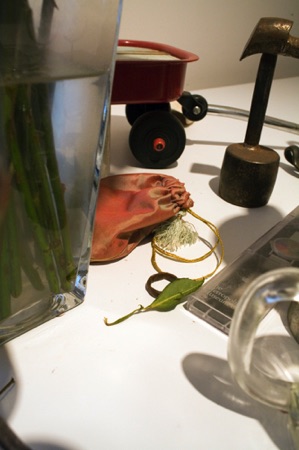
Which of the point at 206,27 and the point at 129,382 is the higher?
the point at 206,27

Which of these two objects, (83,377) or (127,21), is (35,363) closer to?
(83,377)

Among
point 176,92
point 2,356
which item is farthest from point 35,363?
point 176,92

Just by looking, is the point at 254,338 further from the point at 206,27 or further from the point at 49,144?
the point at 206,27

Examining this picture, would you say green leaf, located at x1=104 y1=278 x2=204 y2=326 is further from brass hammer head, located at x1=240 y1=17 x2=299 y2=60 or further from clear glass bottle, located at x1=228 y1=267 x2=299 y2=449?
brass hammer head, located at x1=240 y1=17 x2=299 y2=60

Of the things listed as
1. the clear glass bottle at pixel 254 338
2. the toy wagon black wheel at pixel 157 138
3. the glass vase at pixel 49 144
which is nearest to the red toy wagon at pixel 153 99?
the toy wagon black wheel at pixel 157 138

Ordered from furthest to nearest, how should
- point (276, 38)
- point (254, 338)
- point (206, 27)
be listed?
point (206, 27), point (276, 38), point (254, 338)

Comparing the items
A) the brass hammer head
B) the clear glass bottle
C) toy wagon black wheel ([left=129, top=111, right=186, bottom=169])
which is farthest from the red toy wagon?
the clear glass bottle

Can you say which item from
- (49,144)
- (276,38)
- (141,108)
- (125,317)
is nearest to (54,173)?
(49,144)

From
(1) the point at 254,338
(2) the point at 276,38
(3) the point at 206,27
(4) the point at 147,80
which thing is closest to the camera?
(1) the point at 254,338
